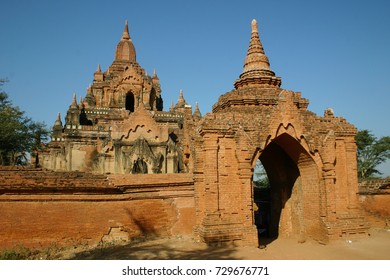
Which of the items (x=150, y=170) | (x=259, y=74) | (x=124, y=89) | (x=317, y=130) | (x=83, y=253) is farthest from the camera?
(x=124, y=89)


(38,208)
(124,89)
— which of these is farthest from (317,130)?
(124,89)

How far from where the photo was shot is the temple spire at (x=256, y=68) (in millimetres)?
13633

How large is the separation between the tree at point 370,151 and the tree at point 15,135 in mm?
31330

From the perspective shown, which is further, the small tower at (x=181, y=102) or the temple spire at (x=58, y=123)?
A: the small tower at (x=181, y=102)

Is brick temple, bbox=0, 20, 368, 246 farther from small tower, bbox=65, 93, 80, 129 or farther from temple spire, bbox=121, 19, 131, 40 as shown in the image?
temple spire, bbox=121, 19, 131, 40

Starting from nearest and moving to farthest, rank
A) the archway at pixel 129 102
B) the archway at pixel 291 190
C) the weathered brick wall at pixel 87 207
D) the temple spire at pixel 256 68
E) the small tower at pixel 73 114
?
the weathered brick wall at pixel 87 207, the archway at pixel 291 190, the temple spire at pixel 256 68, the small tower at pixel 73 114, the archway at pixel 129 102

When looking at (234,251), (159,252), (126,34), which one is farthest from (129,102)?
(234,251)

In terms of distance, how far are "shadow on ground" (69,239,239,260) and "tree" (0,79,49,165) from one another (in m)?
20.7

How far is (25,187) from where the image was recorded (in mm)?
10648

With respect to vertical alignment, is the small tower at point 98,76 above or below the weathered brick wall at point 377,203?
above

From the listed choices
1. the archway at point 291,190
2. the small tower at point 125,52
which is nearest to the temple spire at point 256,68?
the archway at point 291,190

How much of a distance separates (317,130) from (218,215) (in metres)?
4.66

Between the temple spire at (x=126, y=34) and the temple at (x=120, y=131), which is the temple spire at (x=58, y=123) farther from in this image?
the temple spire at (x=126, y=34)

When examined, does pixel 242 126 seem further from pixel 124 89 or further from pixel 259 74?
pixel 124 89
